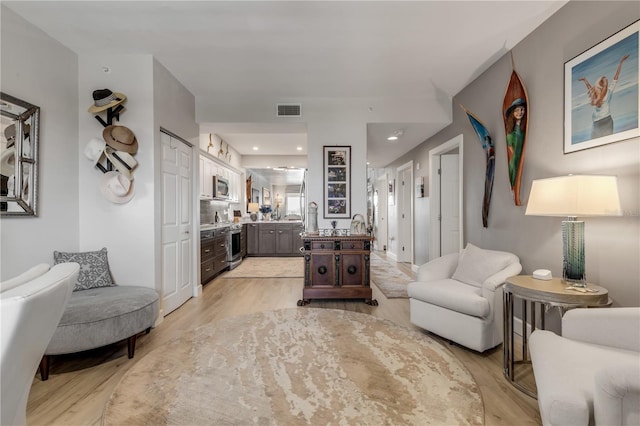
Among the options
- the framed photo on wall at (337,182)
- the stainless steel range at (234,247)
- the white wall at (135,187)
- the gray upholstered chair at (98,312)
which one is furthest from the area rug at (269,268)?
the gray upholstered chair at (98,312)

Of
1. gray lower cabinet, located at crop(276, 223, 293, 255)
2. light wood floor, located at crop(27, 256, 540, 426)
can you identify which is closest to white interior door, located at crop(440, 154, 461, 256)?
light wood floor, located at crop(27, 256, 540, 426)

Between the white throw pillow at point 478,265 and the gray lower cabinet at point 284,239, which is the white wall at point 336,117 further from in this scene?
the gray lower cabinet at point 284,239

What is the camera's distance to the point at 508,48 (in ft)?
8.52

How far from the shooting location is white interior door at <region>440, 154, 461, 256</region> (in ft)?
14.3

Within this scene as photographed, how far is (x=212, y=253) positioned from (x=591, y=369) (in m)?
4.28

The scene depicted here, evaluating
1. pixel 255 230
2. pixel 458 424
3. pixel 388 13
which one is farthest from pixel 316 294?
pixel 255 230

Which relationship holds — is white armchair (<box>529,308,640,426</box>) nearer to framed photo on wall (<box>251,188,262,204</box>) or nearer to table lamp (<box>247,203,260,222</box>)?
table lamp (<box>247,203,260,222</box>)

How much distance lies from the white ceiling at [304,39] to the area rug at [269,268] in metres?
2.89

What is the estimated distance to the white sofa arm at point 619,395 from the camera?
0.79 m

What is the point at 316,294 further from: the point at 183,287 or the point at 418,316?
the point at 183,287

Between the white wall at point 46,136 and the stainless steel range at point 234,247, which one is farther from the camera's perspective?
the stainless steel range at point 234,247

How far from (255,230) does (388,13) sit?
5.41 m

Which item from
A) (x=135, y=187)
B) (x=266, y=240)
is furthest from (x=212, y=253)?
(x=266, y=240)

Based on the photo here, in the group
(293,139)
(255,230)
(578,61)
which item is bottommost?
(255,230)
